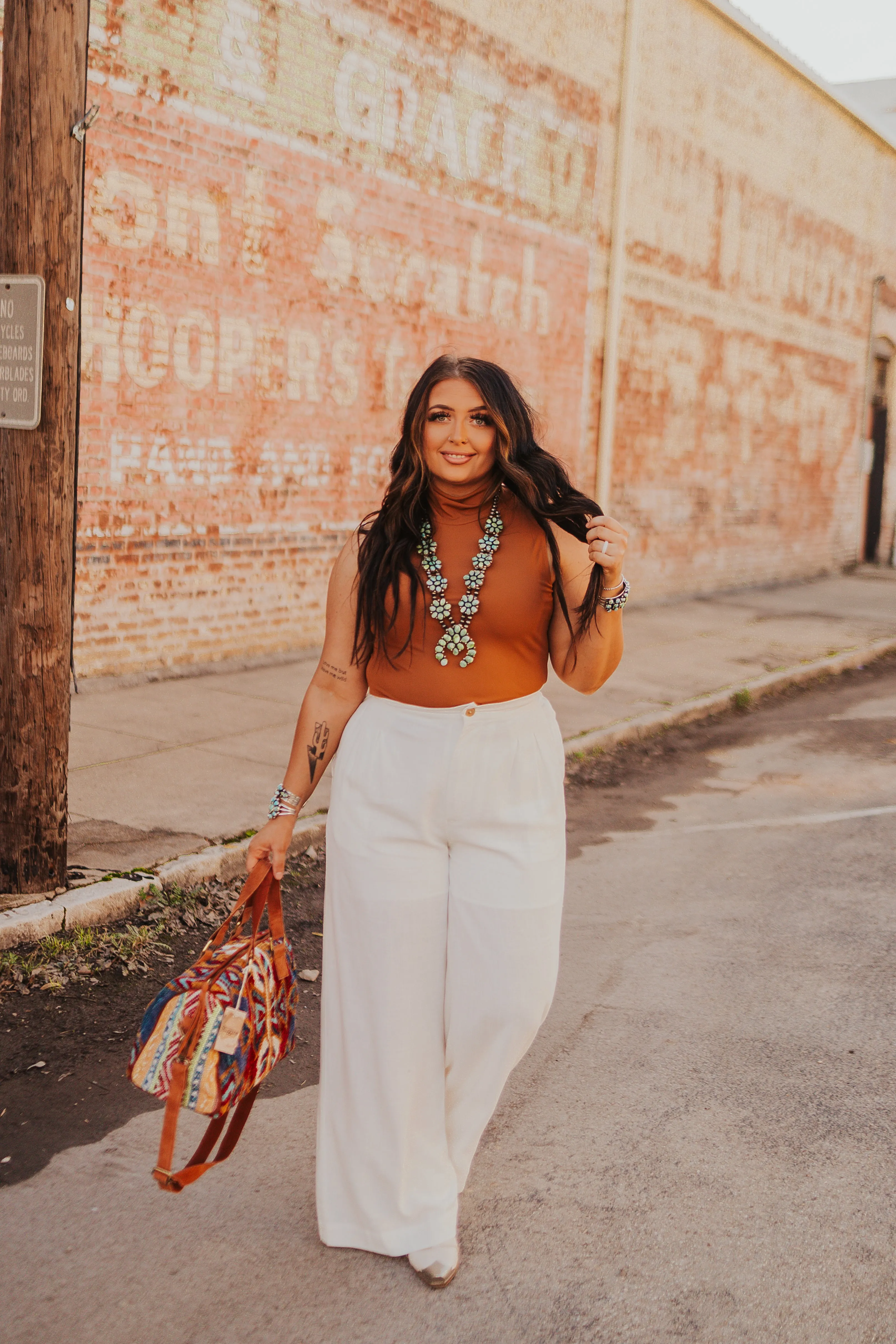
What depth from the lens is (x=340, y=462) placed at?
11242 mm

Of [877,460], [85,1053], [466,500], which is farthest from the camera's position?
[877,460]

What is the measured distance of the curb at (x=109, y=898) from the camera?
4.82m

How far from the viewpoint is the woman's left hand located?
9.09ft

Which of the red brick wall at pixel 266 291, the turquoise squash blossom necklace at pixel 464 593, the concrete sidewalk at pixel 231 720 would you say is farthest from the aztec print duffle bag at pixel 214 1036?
the red brick wall at pixel 266 291

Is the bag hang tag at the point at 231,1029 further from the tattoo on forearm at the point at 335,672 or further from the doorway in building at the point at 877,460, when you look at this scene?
the doorway in building at the point at 877,460

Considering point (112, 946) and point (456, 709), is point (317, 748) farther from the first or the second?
point (112, 946)

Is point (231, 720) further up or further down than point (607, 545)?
further down

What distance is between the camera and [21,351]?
4918 mm

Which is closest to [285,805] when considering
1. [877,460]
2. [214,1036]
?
[214,1036]

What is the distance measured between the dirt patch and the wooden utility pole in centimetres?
61

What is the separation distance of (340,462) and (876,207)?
15007mm

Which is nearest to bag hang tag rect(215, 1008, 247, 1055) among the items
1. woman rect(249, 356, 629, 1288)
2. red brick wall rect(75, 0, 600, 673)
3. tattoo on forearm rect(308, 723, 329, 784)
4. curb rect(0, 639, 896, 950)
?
woman rect(249, 356, 629, 1288)

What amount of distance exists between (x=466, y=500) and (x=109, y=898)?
285 centimetres

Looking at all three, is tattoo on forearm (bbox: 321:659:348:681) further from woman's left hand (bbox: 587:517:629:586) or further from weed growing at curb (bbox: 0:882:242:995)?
weed growing at curb (bbox: 0:882:242:995)
